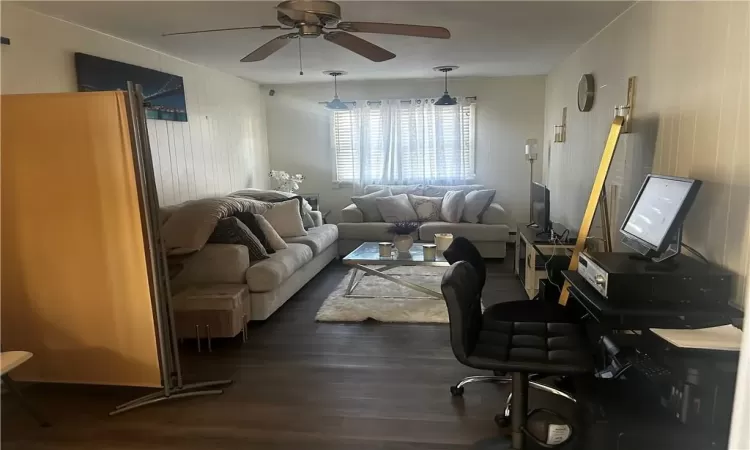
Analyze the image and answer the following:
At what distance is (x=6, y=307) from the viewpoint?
288 centimetres

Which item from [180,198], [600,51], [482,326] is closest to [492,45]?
[600,51]

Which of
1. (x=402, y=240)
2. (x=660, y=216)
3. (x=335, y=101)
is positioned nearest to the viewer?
(x=660, y=216)

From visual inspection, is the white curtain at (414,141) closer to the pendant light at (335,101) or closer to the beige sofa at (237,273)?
the pendant light at (335,101)

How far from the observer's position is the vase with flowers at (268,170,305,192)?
707cm

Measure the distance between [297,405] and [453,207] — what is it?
4030mm

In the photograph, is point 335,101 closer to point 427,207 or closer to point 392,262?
point 427,207

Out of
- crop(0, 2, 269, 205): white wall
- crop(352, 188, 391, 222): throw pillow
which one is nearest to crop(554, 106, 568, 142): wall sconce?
crop(352, 188, 391, 222): throw pillow

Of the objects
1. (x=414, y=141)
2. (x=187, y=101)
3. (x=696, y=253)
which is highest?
(x=187, y=101)

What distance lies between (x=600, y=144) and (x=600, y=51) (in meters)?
0.77

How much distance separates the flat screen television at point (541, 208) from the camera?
448 cm

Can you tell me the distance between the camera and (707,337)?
1808 millimetres

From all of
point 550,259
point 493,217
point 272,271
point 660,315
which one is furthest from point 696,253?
point 493,217

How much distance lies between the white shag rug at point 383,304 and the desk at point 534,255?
81cm

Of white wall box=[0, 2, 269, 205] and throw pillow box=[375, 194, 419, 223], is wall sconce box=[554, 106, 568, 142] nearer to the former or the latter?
throw pillow box=[375, 194, 419, 223]
